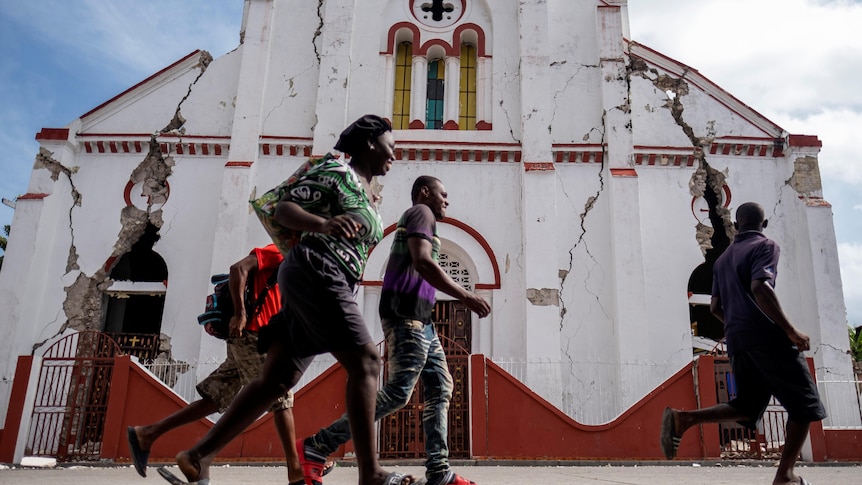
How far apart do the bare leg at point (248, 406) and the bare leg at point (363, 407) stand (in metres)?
0.30

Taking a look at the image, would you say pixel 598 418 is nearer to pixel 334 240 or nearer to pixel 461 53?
pixel 461 53

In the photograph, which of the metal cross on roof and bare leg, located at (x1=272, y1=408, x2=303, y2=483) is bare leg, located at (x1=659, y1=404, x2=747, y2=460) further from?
the metal cross on roof

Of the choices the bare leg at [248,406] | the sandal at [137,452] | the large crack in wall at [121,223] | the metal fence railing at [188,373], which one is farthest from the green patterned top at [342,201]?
the large crack in wall at [121,223]

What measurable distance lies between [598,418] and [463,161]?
4.77m

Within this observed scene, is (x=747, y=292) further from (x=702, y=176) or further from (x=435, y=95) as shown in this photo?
(x=435, y=95)

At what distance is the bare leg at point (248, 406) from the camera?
2732 mm

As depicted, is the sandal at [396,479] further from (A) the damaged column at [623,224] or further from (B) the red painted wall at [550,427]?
(A) the damaged column at [623,224]

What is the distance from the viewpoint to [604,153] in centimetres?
1172

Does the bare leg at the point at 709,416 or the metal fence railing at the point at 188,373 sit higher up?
the metal fence railing at the point at 188,373

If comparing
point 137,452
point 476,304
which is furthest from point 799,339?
point 137,452

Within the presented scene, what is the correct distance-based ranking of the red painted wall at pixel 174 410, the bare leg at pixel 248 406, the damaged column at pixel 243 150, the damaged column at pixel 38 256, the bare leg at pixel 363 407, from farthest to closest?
the damaged column at pixel 243 150
the damaged column at pixel 38 256
the red painted wall at pixel 174 410
the bare leg at pixel 248 406
the bare leg at pixel 363 407

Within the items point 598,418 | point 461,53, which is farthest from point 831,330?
point 461,53

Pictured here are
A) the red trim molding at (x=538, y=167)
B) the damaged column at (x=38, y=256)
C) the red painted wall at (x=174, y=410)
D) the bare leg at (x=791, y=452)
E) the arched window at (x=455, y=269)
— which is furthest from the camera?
the red trim molding at (x=538, y=167)

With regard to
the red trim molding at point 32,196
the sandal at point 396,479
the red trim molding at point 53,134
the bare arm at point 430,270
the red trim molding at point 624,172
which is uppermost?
the red trim molding at point 53,134
